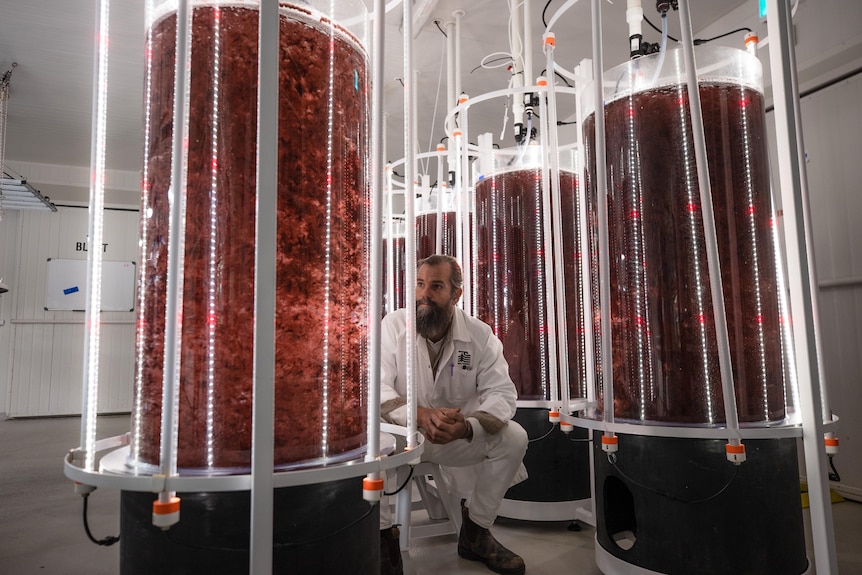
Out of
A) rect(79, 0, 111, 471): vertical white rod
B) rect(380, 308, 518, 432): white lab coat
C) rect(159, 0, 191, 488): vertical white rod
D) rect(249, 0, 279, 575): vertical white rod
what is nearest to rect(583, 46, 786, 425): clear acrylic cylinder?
rect(380, 308, 518, 432): white lab coat

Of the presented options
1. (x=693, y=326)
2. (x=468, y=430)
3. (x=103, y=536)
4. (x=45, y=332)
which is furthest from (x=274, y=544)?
(x=45, y=332)

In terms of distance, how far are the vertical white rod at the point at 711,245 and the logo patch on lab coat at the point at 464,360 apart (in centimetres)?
105

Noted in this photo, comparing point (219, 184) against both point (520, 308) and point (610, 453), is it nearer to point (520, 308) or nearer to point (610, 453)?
point (610, 453)

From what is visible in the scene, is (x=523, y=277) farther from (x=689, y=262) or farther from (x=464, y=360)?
(x=689, y=262)

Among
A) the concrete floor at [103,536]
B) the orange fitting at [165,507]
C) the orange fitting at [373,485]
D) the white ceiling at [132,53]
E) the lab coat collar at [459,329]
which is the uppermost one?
the white ceiling at [132,53]

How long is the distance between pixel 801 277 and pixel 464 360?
4.17ft

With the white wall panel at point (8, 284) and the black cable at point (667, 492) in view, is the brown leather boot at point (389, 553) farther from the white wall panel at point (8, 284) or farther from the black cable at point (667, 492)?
the white wall panel at point (8, 284)

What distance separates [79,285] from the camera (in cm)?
765

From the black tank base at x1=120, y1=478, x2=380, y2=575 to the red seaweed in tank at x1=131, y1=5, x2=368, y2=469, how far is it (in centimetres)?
7

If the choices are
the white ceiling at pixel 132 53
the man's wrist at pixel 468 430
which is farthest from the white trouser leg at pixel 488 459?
the white ceiling at pixel 132 53

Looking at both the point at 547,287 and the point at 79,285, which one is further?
the point at 79,285

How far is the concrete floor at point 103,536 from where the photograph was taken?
2125 millimetres

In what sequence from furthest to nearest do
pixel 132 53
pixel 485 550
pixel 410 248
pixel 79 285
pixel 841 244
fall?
pixel 79 285 < pixel 132 53 < pixel 841 244 < pixel 485 550 < pixel 410 248

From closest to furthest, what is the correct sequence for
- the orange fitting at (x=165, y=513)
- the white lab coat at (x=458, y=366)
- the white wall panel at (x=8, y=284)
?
the orange fitting at (x=165, y=513) < the white lab coat at (x=458, y=366) < the white wall panel at (x=8, y=284)
